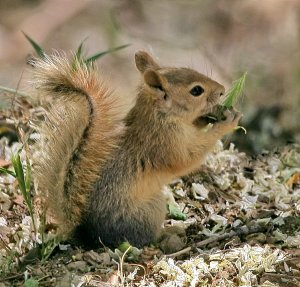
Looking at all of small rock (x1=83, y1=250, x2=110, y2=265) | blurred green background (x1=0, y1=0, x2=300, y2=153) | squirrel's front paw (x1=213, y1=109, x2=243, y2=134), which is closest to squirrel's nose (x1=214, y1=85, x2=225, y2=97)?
squirrel's front paw (x1=213, y1=109, x2=243, y2=134)

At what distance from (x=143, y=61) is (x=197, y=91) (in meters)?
0.42

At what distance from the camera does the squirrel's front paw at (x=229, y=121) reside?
16.2 feet

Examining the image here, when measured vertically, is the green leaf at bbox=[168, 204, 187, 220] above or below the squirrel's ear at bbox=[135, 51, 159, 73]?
below

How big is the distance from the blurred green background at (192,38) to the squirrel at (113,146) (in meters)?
1.85

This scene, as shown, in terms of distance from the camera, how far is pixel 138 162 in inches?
188

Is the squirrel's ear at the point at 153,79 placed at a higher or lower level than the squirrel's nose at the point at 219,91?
lower

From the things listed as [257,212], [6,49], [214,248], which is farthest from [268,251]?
[6,49]

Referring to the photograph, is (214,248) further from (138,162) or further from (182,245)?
(138,162)

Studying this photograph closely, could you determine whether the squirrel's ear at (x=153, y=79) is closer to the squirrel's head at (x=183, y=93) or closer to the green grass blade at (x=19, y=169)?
the squirrel's head at (x=183, y=93)

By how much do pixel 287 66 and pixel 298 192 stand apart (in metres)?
2.53

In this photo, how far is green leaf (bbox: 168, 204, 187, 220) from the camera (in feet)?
17.3

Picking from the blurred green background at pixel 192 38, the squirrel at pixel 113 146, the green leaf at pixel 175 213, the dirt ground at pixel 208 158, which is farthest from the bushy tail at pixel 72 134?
the blurred green background at pixel 192 38

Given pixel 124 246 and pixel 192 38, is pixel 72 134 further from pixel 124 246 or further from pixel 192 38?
pixel 192 38

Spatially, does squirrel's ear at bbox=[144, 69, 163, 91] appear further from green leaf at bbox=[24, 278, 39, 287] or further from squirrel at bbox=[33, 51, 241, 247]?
green leaf at bbox=[24, 278, 39, 287]
